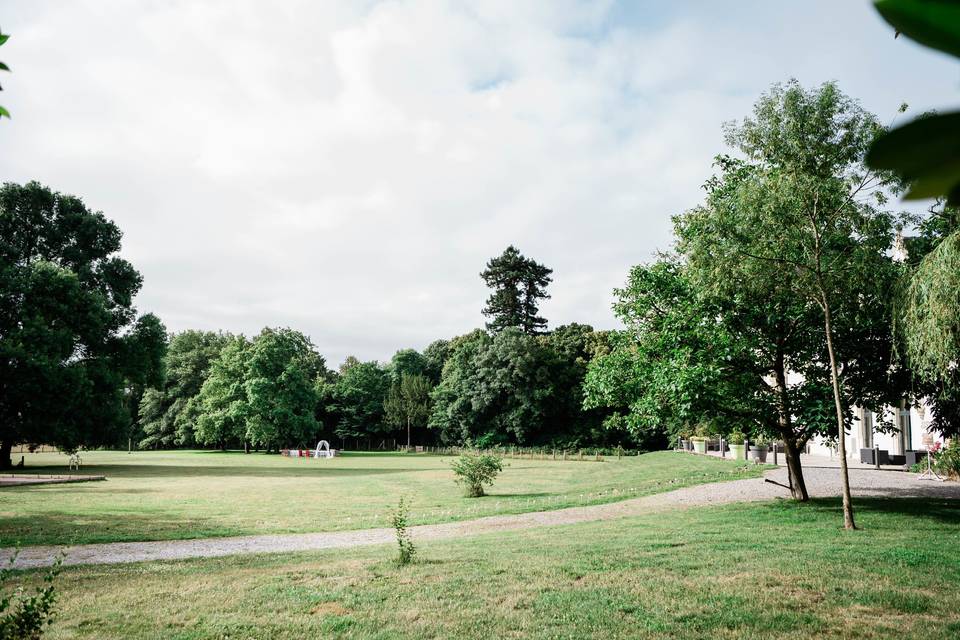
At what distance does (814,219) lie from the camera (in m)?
12.7

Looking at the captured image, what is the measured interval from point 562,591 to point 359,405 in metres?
76.5

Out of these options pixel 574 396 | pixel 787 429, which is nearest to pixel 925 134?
pixel 787 429

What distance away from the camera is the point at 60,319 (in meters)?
37.8

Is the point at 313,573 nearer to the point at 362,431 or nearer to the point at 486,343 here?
the point at 486,343

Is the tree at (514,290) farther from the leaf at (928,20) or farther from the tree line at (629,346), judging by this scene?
the leaf at (928,20)

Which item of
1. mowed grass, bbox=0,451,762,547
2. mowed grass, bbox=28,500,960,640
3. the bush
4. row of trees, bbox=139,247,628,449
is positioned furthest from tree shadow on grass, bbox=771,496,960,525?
row of trees, bbox=139,247,628,449

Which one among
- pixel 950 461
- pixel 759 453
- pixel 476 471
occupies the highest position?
pixel 950 461

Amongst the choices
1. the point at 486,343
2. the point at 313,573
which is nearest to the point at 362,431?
the point at 486,343

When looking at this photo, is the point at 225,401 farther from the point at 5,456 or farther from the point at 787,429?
the point at 787,429

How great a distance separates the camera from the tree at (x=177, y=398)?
74188mm

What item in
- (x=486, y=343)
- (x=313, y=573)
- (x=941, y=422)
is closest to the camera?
(x=313, y=573)

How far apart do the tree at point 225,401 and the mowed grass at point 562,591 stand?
189 ft

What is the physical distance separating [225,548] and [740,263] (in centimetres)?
1223

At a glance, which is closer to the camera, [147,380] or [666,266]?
[666,266]
